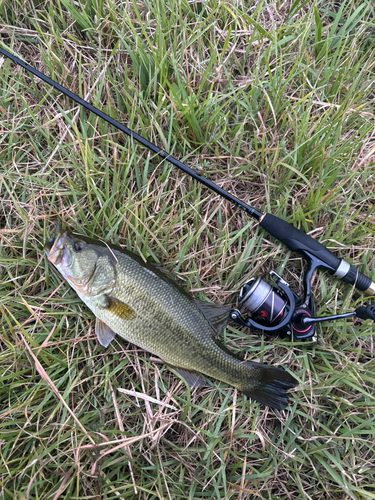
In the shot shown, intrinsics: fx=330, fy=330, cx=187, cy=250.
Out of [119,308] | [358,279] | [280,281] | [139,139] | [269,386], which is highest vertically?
[139,139]

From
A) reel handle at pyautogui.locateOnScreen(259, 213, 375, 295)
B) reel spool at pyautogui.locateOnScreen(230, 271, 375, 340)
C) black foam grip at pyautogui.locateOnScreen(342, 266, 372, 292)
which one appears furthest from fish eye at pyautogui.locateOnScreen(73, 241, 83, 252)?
black foam grip at pyautogui.locateOnScreen(342, 266, 372, 292)

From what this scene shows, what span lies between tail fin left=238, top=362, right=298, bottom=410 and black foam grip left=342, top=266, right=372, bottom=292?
0.90 m

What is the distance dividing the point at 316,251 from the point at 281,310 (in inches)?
22.1

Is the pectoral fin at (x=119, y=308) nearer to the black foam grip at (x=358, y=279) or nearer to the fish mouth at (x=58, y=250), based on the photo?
the fish mouth at (x=58, y=250)

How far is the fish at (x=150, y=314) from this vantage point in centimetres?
247

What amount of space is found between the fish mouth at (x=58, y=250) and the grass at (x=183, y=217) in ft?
0.79

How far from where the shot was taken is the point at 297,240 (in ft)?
8.79

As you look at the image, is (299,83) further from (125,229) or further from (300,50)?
(125,229)

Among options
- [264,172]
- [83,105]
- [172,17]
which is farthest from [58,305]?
[172,17]

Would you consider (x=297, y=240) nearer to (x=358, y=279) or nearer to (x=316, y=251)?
(x=316, y=251)

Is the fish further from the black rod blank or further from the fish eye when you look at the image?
the black rod blank

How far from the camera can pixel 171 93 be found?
273 centimetres

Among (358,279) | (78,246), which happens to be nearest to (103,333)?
(78,246)

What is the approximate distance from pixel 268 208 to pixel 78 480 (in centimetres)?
248
